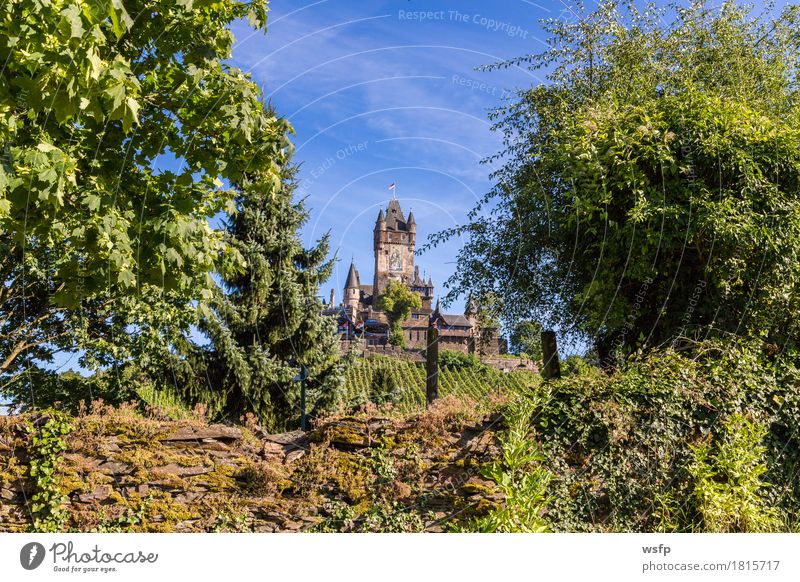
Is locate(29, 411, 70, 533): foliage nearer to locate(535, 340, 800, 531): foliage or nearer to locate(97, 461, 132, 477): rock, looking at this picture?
locate(97, 461, 132, 477): rock

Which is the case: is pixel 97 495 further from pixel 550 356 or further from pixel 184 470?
pixel 550 356

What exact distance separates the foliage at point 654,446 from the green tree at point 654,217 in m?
1.10

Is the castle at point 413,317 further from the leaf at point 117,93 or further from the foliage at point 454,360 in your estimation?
the leaf at point 117,93

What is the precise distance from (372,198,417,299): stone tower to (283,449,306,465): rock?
3434mm

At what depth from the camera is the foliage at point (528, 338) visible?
12383mm

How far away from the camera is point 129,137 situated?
760 centimetres

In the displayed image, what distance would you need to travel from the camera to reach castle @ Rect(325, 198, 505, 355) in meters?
12.7

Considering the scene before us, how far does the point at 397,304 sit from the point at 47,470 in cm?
1445

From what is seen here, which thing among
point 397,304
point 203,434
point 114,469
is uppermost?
point 397,304

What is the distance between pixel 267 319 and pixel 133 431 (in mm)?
7814

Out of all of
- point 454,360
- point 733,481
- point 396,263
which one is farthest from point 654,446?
point 396,263

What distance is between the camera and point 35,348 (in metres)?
15.1

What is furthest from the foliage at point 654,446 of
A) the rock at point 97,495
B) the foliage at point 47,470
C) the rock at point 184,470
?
the foliage at point 47,470
